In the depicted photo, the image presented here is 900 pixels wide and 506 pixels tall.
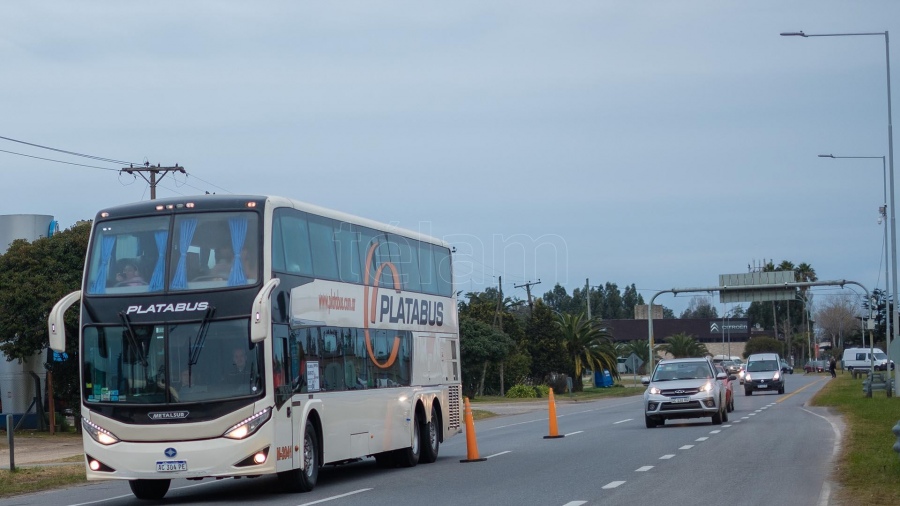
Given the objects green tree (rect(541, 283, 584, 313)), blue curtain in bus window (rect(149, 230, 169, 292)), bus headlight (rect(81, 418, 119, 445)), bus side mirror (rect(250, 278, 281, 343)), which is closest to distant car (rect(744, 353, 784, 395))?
blue curtain in bus window (rect(149, 230, 169, 292))

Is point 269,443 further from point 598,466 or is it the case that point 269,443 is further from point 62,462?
point 62,462

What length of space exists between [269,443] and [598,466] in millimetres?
5935

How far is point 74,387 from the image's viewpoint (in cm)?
3594

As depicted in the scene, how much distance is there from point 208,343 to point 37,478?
7200 mm

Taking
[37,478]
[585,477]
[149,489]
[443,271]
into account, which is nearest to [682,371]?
[443,271]

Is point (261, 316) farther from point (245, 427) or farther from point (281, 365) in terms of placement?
point (245, 427)

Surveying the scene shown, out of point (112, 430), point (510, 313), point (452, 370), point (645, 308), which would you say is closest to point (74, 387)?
point (452, 370)

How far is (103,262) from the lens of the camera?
16.0 m

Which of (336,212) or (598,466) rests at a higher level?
(336,212)

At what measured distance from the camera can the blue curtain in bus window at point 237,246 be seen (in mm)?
15513

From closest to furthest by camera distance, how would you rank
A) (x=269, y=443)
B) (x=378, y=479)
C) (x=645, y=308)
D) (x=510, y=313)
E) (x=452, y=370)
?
1. (x=269, y=443)
2. (x=378, y=479)
3. (x=452, y=370)
4. (x=510, y=313)
5. (x=645, y=308)

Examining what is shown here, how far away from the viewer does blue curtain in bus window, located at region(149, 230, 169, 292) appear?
15.7 m

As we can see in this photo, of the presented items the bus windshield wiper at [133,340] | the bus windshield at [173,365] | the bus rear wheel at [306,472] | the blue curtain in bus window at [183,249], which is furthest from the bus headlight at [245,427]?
the blue curtain in bus window at [183,249]

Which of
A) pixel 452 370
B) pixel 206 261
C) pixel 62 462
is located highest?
pixel 206 261
